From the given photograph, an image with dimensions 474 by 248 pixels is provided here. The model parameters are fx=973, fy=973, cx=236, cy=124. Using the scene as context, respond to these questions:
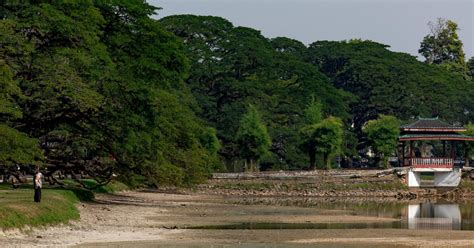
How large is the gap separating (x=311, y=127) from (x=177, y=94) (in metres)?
22.0

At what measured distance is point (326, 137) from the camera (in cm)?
9506

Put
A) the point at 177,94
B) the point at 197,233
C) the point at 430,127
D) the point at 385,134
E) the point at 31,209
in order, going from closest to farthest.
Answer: the point at 31,209 → the point at 197,233 → the point at 177,94 → the point at 430,127 → the point at 385,134

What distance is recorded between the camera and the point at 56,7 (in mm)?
50906

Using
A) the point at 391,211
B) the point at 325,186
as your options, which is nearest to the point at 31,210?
the point at 391,211

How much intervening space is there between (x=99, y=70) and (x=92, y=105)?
3.19 meters

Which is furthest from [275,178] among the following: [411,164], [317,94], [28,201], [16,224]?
[16,224]

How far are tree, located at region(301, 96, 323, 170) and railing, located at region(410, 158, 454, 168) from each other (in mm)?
11403

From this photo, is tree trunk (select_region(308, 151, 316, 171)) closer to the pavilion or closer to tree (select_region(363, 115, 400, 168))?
tree (select_region(363, 115, 400, 168))

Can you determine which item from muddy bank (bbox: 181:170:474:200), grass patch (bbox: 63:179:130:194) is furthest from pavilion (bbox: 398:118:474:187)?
grass patch (bbox: 63:179:130:194)

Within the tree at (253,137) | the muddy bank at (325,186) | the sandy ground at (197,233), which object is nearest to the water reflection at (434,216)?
the sandy ground at (197,233)

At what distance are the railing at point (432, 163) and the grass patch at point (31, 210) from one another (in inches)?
1947

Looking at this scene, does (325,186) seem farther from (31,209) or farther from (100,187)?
Answer: (31,209)

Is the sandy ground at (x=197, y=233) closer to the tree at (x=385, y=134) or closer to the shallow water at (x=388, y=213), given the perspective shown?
the shallow water at (x=388, y=213)

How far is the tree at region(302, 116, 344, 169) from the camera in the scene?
95062mm
